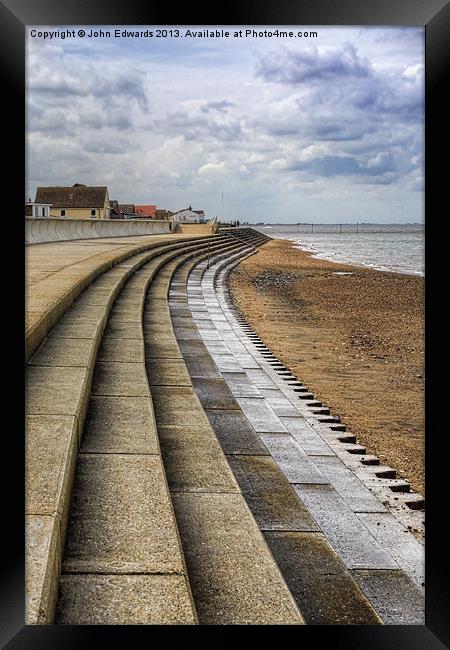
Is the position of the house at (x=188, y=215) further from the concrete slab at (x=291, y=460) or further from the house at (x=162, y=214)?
the concrete slab at (x=291, y=460)

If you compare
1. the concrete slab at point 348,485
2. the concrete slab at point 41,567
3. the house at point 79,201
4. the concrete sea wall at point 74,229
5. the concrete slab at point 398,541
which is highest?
the house at point 79,201

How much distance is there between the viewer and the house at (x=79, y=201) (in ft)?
245

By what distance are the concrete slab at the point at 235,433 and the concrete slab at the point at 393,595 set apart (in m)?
1.87

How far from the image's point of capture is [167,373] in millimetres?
6965

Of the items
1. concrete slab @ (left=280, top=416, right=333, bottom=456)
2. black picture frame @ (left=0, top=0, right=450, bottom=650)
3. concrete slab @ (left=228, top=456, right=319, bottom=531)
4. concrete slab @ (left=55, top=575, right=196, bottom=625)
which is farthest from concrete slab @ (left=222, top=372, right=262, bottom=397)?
black picture frame @ (left=0, top=0, right=450, bottom=650)

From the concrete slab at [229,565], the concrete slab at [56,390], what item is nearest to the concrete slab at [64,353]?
the concrete slab at [56,390]

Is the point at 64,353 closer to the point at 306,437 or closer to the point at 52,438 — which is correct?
the point at 52,438

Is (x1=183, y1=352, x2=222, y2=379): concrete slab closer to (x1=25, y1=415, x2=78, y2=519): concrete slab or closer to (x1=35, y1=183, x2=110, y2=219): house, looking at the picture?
(x1=25, y1=415, x2=78, y2=519): concrete slab

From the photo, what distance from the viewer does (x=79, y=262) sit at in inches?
469

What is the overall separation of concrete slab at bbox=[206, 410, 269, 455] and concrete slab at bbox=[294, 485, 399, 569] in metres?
0.73

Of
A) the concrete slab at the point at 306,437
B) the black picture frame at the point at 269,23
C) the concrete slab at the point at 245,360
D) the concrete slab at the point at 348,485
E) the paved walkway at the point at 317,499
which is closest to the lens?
the black picture frame at the point at 269,23

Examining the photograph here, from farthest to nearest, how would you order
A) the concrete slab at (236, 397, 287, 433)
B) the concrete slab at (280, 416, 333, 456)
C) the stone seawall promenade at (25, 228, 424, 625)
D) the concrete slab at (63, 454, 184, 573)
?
the concrete slab at (236, 397, 287, 433) → the concrete slab at (280, 416, 333, 456) → the concrete slab at (63, 454, 184, 573) → the stone seawall promenade at (25, 228, 424, 625)

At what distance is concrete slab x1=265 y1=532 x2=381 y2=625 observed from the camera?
10.4 ft
